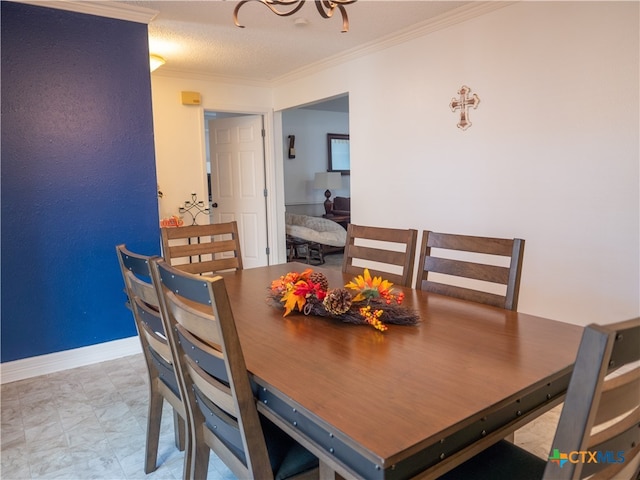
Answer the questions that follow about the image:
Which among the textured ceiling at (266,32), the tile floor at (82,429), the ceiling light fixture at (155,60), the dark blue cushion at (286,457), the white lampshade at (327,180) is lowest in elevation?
the tile floor at (82,429)

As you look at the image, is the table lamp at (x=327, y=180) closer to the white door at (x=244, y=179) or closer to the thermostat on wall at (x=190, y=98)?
the white door at (x=244, y=179)

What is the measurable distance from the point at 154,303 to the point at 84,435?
117cm

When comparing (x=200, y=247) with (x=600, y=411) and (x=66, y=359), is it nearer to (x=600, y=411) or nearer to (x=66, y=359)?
(x=66, y=359)

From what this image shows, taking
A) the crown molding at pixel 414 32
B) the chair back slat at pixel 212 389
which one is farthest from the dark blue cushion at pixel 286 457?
the crown molding at pixel 414 32

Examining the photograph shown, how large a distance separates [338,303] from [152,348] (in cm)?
73

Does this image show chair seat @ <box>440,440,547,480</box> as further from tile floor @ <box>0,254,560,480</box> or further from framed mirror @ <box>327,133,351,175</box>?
framed mirror @ <box>327,133,351,175</box>

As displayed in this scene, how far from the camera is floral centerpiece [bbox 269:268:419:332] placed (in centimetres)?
144

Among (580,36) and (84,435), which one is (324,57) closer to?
(580,36)

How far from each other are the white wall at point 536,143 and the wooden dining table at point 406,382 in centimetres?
151

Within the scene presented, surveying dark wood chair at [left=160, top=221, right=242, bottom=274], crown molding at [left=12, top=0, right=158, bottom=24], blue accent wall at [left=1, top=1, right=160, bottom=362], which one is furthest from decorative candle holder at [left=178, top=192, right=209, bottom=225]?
dark wood chair at [left=160, top=221, right=242, bottom=274]

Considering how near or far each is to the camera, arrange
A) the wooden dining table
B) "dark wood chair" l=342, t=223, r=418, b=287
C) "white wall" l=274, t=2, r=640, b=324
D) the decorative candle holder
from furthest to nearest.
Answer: the decorative candle holder
"white wall" l=274, t=2, r=640, b=324
"dark wood chair" l=342, t=223, r=418, b=287
the wooden dining table

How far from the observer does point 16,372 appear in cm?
278

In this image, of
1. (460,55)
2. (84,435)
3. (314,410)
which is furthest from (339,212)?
(314,410)

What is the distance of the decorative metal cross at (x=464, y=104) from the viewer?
322 centimetres
